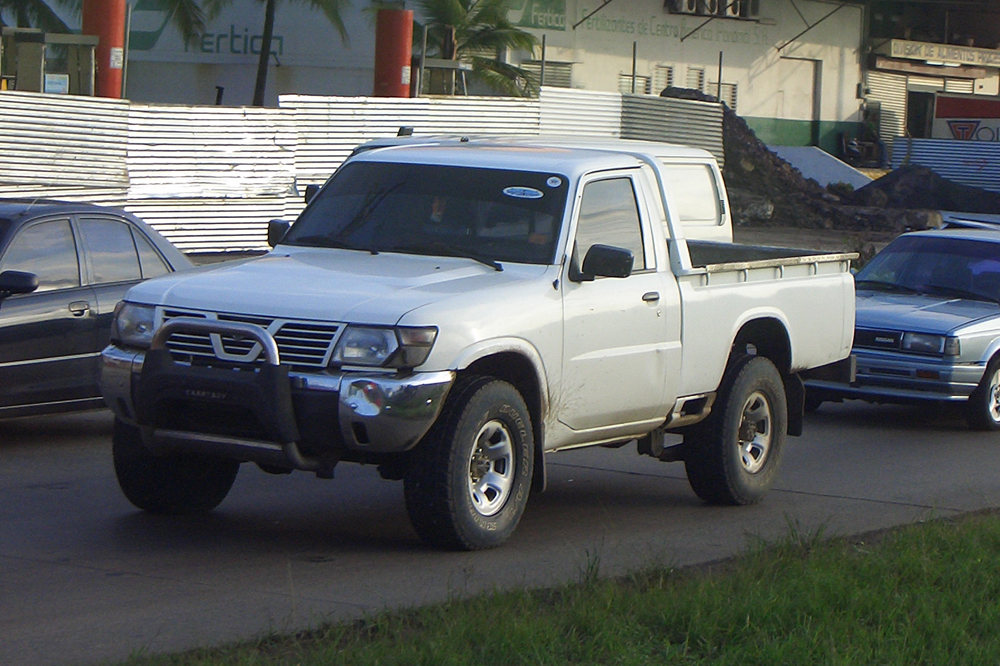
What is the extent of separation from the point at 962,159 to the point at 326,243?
40.5 metres

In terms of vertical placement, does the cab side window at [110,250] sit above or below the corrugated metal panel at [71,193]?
below

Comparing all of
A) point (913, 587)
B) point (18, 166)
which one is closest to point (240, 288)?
point (913, 587)

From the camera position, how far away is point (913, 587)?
6.00 meters

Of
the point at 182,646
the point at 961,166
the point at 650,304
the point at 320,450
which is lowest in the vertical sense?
the point at 182,646

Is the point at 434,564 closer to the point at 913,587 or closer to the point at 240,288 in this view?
the point at 240,288

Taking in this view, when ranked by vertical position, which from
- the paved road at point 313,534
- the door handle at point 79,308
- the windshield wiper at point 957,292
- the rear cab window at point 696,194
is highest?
the rear cab window at point 696,194

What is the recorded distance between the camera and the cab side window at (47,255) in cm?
933

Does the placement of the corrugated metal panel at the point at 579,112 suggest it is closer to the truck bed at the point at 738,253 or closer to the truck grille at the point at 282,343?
the truck bed at the point at 738,253

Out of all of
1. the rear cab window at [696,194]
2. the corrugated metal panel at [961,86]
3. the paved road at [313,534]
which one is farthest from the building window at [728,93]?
the paved road at [313,534]

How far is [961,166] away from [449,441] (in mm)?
41523

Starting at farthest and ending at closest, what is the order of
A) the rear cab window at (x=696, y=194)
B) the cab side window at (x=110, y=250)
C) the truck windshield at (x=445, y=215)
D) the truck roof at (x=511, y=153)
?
the rear cab window at (x=696, y=194) → the cab side window at (x=110, y=250) → the truck roof at (x=511, y=153) → the truck windshield at (x=445, y=215)

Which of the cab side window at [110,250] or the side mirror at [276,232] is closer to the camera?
the side mirror at [276,232]

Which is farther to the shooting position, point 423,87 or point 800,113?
point 800,113

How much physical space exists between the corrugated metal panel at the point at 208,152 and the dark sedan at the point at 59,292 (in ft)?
37.7
